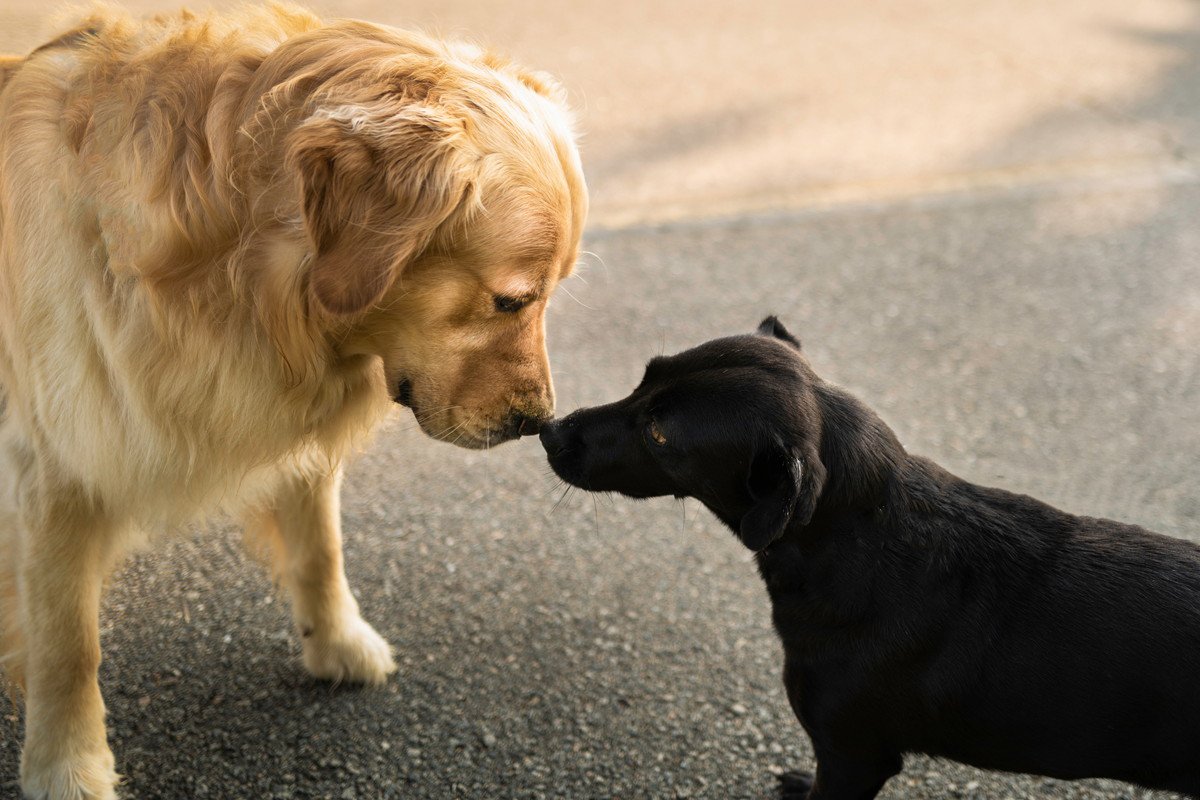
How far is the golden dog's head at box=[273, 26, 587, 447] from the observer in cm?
199

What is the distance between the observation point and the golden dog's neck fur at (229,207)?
2.01 meters

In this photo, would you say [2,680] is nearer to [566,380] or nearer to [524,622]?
[524,622]

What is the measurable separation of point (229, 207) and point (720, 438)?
1092mm

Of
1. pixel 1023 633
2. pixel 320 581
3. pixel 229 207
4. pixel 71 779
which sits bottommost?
pixel 71 779

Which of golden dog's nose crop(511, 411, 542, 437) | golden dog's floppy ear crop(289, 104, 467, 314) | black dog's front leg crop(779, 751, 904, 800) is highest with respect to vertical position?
golden dog's floppy ear crop(289, 104, 467, 314)

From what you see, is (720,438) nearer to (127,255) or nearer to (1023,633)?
(1023,633)

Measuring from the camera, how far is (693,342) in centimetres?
443

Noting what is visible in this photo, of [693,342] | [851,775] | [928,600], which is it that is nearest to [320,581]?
[851,775]

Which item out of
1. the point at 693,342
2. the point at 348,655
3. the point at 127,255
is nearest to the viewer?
the point at 127,255

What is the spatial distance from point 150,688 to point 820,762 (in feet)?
5.59

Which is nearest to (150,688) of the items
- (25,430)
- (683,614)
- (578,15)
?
(25,430)

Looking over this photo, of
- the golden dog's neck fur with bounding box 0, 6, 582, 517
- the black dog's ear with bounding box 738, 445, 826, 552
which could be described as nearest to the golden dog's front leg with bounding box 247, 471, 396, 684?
the golden dog's neck fur with bounding box 0, 6, 582, 517

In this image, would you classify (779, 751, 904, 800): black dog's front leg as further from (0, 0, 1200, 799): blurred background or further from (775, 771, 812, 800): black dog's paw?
(0, 0, 1200, 799): blurred background

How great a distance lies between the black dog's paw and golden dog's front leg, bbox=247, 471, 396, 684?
1.07 meters
